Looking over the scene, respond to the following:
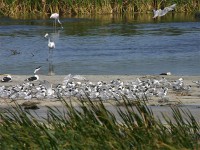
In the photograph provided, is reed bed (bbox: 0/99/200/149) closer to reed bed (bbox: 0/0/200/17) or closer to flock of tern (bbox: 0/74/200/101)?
flock of tern (bbox: 0/74/200/101)

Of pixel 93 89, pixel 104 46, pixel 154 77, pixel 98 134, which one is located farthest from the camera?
→ pixel 104 46

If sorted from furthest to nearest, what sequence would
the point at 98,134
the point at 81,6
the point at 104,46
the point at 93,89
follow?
the point at 81,6, the point at 104,46, the point at 93,89, the point at 98,134

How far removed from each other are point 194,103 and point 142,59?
9596 millimetres

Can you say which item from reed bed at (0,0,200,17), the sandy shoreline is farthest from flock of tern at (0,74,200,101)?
reed bed at (0,0,200,17)

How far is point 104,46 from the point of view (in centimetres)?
2631

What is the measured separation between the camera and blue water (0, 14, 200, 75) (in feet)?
67.4

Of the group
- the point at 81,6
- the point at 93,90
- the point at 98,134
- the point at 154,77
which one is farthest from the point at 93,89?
the point at 81,6

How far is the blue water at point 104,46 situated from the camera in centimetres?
2055

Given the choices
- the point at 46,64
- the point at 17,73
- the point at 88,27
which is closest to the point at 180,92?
the point at 17,73

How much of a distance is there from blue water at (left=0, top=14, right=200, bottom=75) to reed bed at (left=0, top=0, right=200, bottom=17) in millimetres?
620

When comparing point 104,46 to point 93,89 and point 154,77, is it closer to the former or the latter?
point 154,77

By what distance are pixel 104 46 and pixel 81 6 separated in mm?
10622

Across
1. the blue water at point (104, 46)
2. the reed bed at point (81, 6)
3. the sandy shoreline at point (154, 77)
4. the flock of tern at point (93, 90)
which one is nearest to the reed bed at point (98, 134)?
the flock of tern at point (93, 90)

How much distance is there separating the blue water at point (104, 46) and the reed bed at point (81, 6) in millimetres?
620
